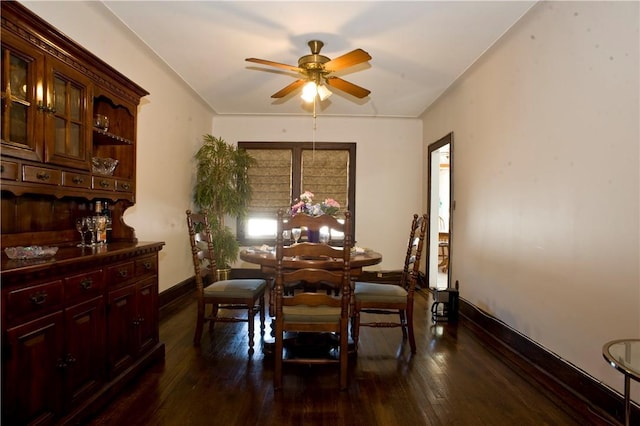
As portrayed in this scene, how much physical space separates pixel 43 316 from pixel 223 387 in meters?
1.14

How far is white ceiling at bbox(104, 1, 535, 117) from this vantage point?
8.91 ft

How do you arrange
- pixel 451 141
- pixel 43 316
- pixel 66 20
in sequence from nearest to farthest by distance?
pixel 43 316 < pixel 66 20 < pixel 451 141

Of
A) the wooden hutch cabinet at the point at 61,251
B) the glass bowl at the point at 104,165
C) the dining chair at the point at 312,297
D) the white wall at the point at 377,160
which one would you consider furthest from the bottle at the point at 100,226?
the white wall at the point at 377,160

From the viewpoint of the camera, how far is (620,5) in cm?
196

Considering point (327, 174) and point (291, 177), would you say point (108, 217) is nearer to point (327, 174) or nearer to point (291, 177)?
point (291, 177)

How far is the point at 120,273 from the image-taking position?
2.19m

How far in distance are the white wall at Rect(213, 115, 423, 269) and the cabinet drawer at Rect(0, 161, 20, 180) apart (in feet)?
14.0

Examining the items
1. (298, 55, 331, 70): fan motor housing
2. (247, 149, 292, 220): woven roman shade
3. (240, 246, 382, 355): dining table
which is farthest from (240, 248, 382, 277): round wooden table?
(247, 149, 292, 220): woven roman shade

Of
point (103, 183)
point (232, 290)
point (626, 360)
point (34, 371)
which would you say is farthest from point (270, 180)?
point (626, 360)

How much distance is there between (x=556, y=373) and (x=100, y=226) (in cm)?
327

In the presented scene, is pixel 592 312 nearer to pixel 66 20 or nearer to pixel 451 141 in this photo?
pixel 451 141

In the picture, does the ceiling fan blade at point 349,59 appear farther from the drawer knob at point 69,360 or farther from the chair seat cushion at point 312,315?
the drawer knob at point 69,360

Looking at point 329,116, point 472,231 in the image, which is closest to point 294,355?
point 472,231

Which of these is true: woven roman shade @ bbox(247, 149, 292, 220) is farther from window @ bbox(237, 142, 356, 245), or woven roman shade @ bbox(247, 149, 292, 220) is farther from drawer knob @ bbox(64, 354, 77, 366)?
drawer knob @ bbox(64, 354, 77, 366)
